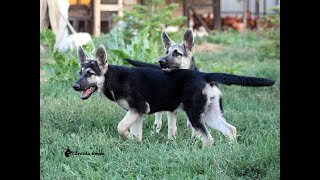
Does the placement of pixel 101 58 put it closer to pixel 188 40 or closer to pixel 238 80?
pixel 188 40

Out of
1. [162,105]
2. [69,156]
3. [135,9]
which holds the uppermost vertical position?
[135,9]

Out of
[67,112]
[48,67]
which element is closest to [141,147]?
[67,112]

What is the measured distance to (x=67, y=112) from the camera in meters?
6.87

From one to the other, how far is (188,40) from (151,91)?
94cm

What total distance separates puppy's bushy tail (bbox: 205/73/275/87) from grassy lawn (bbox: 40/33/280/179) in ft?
1.80

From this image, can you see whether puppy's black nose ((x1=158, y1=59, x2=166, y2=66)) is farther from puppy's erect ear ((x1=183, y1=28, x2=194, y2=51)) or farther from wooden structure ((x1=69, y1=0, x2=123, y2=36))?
wooden structure ((x1=69, y1=0, x2=123, y2=36))

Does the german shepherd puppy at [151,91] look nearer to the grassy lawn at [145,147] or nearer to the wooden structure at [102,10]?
the grassy lawn at [145,147]

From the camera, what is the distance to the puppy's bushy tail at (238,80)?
563cm

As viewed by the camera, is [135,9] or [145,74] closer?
[145,74]

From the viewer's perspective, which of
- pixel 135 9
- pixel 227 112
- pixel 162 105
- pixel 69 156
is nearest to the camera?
pixel 69 156

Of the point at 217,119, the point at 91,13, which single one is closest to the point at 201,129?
the point at 217,119

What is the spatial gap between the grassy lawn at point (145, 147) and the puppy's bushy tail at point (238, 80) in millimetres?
550
